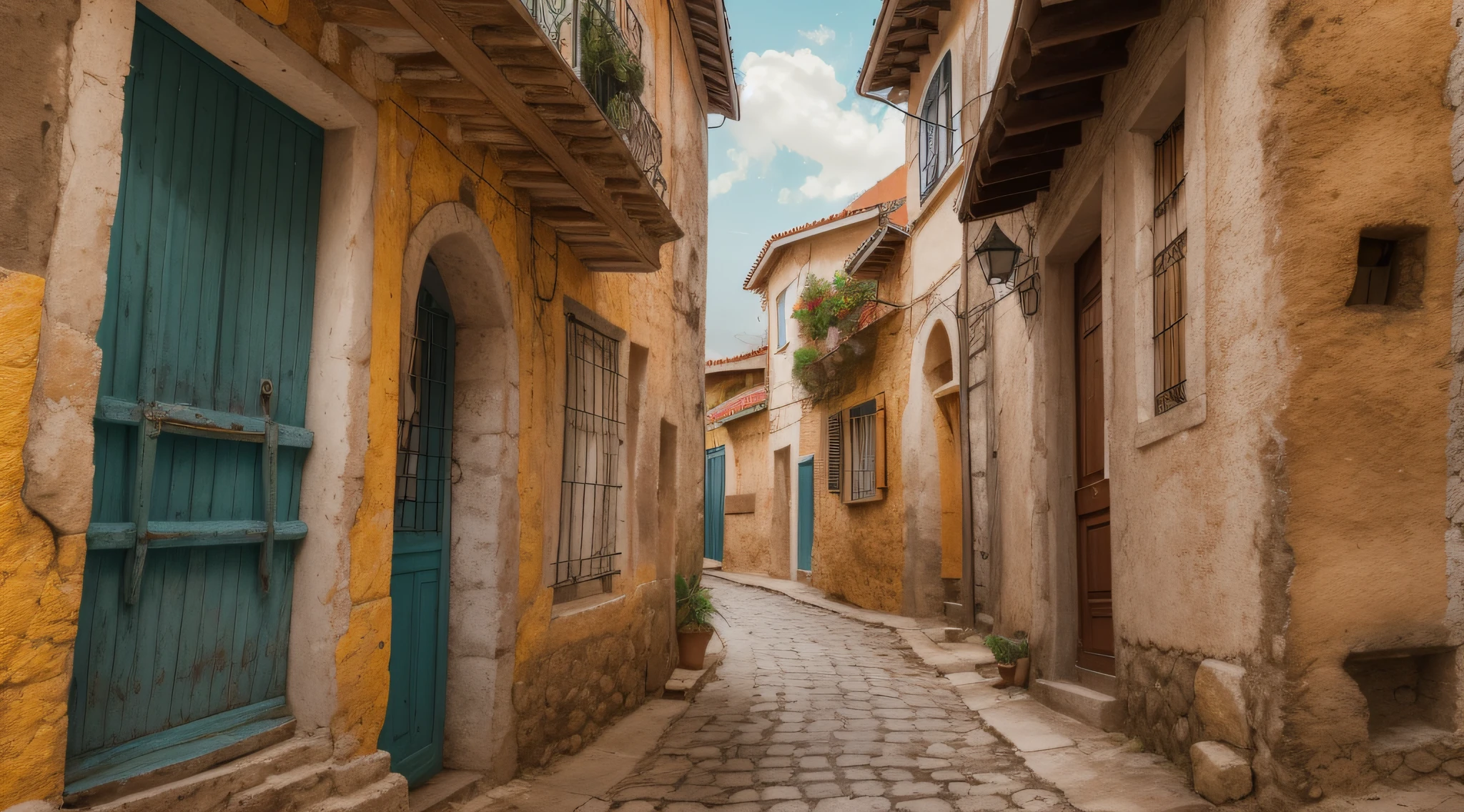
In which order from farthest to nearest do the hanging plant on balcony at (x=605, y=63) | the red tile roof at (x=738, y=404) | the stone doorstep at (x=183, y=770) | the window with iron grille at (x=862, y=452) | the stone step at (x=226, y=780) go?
the red tile roof at (x=738, y=404)
the window with iron grille at (x=862, y=452)
the hanging plant on balcony at (x=605, y=63)
the stone step at (x=226, y=780)
the stone doorstep at (x=183, y=770)

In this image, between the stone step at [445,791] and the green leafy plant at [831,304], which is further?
the green leafy plant at [831,304]

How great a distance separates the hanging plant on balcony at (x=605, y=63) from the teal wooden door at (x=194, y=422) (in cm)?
260

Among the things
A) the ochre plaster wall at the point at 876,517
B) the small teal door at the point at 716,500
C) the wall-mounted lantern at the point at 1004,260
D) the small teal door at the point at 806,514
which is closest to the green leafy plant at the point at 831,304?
the ochre plaster wall at the point at 876,517

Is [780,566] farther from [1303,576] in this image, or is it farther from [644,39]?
[1303,576]

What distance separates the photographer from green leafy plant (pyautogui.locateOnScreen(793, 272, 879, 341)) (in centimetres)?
1536

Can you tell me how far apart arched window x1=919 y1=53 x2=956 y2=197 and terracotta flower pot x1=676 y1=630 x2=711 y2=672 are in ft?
19.9

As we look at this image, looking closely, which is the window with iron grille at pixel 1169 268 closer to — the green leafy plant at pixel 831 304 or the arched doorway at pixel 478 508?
the arched doorway at pixel 478 508

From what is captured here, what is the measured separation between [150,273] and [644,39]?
573cm

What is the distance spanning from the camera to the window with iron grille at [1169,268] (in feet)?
16.4

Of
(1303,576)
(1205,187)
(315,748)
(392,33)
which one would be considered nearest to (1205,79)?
(1205,187)

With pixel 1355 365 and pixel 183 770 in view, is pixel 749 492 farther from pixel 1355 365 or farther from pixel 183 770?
pixel 183 770

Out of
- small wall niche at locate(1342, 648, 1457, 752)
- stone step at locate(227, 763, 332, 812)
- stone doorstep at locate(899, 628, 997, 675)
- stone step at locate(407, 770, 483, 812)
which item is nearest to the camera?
stone step at locate(227, 763, 332, 812)

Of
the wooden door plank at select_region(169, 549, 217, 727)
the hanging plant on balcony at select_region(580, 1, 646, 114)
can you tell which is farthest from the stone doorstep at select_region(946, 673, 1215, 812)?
the hanging plant on balcony at select_region(580, 1, 646, 114)

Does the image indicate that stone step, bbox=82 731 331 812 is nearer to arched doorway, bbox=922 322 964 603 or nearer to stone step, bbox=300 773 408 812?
stone step, bbox=300 773 408 812
